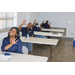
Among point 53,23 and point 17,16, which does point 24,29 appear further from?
point 53,23

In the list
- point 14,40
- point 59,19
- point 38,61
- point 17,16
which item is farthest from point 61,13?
point 38,61

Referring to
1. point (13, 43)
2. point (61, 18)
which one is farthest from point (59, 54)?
point (61, 18)

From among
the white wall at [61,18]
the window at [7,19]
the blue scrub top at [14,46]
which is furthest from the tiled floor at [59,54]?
the white wall at [61,18]

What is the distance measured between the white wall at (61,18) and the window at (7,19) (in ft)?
13.5

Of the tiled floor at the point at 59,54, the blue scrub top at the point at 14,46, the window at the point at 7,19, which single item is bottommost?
the tiled floor at the point at 59,54

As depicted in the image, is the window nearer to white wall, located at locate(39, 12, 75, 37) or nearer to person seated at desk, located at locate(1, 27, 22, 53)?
person seated at desk, located at locate(1, 27, 22, 53)

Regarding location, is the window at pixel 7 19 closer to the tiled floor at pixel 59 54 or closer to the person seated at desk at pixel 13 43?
the person seated at desk at pixel 13 43

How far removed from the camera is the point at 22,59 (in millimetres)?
1954

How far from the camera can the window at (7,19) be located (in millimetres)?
3750

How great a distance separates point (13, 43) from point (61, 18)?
20.7 ft

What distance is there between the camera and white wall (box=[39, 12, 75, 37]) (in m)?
7.90

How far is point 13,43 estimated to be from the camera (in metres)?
2.39
